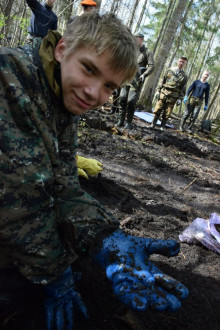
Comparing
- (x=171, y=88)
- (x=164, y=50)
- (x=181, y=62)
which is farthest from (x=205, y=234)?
(x=164, y=50)

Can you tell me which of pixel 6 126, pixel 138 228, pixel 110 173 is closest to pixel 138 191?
pixel 110 173

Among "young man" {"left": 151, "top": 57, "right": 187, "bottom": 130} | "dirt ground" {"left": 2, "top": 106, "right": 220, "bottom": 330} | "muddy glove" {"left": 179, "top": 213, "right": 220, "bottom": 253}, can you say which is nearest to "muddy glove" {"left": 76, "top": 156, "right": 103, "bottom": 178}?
"dirt ground" {"left": 2, "top": 106, "right": 220, "bottom": 330}

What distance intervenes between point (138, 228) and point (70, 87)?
57.7 inches

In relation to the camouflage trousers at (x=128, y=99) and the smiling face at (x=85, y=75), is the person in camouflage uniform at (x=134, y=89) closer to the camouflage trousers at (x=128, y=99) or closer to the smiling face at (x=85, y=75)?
the camouflage trousers at (x=128, y=99)

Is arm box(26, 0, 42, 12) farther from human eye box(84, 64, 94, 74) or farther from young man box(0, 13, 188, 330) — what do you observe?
human eye box(84, 64, 94, 74)

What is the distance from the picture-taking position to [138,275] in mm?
1084

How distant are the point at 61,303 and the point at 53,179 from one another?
0.66 metres

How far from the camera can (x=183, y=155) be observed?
539cm

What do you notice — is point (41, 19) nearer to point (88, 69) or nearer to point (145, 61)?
point (145, 61)

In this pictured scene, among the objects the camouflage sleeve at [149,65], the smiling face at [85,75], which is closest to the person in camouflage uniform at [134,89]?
the camouflage sleeve at [149,65]

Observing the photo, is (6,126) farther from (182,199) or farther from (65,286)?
(182,199)

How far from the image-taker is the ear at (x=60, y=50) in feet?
3.70

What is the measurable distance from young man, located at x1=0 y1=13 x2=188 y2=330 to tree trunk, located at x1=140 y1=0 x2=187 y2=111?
26.5ft

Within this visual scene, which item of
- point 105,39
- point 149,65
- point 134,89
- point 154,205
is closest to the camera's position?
point 105,39
